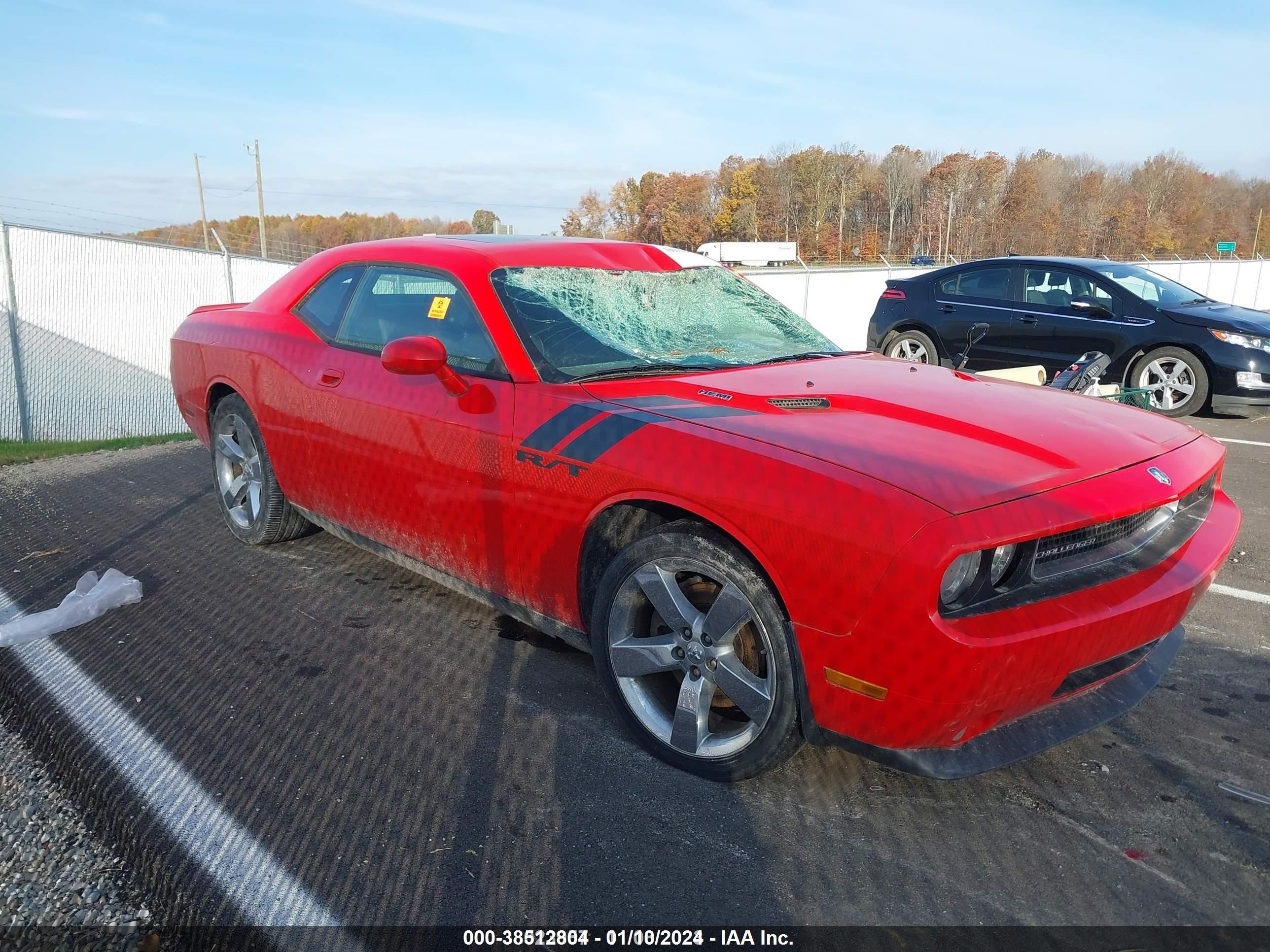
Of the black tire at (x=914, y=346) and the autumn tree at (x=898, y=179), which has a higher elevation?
the autumn tree at (x=898, y=179)

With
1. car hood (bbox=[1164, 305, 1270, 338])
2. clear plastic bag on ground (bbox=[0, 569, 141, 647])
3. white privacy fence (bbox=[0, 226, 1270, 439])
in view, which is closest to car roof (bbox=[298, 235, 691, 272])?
clear plastic bag on ground (bbox=[0, 569, 141, 647])

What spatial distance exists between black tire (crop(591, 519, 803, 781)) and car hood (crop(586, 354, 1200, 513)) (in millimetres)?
351

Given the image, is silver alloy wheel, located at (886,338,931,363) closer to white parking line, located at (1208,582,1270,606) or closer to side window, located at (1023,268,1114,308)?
side window, located at (1023,268,1114,308)

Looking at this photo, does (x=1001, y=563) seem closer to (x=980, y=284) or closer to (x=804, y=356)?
(x=804, y=356)

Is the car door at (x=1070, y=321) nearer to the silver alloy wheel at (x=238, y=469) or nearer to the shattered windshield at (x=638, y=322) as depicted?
the shattered windshield at (x=638, y=322)

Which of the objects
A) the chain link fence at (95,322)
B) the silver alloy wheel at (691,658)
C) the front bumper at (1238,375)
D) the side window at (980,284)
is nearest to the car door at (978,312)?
the side window at (980,284)

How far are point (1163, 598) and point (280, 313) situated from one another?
12.3 ft

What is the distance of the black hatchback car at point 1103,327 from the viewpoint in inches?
344

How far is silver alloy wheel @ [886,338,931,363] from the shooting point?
10141 mm

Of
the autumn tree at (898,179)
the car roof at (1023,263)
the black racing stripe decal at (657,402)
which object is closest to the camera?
the black racing stripe decal at (657,402)

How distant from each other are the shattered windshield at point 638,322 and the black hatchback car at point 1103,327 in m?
5.14

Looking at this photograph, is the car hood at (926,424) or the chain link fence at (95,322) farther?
the chain link fence at (95,322)

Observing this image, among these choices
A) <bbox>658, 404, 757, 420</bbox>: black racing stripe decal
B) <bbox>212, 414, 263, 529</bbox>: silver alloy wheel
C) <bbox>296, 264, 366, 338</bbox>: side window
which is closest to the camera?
<bbox>658, 404, 757, 420</bbox>: black racing stripe decal

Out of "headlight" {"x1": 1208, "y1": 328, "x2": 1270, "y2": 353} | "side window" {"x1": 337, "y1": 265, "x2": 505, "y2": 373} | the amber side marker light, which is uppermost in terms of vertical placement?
"side window" {"x1": 337, "y1": 265, "x2": 505, "y2": 373}
